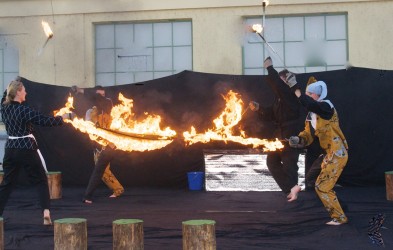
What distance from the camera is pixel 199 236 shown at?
520 cm

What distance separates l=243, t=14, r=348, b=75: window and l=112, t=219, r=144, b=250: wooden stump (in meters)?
7.15

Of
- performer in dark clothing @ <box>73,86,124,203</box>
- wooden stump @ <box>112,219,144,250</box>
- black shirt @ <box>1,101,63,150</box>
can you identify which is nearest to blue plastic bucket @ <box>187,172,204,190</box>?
performer in dark clothing @ <box>73,86,124,203</box>

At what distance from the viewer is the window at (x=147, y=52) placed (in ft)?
40.4

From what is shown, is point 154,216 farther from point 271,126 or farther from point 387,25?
point 387,25

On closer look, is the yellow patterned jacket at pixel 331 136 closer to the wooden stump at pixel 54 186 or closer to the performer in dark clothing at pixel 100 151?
the performer in dark clothing at pixel 100 151

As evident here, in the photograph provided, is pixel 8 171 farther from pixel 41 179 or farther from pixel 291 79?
pixel 291 79

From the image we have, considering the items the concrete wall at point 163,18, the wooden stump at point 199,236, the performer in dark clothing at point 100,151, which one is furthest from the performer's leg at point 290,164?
the concrete wall at point 163,18

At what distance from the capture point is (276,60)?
39.0ft

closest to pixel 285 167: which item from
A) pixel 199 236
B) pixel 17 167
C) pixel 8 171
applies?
pixel 199 236

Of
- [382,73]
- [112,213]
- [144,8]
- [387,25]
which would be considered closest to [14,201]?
[112,213]

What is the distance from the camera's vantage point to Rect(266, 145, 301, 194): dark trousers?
8.48 metres

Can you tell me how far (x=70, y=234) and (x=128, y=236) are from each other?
0.59 metres

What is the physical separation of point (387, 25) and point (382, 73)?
1620mm

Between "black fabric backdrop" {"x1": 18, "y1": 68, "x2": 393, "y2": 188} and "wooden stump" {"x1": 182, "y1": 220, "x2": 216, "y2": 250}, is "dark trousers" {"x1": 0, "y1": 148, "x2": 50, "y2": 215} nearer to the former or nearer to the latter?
"wooden stump" {"x1": 182, "y1": 220, "x2": 216, "y2": 250}
